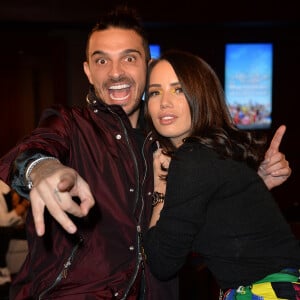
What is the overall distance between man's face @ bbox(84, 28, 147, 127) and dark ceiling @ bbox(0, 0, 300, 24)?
296cm

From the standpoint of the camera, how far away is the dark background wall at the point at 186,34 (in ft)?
14.8

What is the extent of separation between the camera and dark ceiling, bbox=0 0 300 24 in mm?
4379

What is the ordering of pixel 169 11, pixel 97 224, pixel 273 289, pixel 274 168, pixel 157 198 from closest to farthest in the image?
pixel 273 289 < pixel 97 224 < pixel 157 198 < pixel 274 168 < pixel 169 11

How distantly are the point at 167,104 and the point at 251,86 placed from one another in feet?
13.5

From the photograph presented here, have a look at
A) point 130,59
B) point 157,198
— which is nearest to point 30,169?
point 157,198

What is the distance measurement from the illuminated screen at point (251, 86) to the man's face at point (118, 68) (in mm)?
3806

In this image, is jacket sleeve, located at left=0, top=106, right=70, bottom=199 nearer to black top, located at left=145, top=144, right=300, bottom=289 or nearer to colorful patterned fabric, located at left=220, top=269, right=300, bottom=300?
black top, located at left=145, top=144, right=300, bottom=289

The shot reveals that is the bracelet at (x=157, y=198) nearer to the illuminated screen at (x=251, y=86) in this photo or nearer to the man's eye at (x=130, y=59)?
the man's eye at (x=130, y=59)

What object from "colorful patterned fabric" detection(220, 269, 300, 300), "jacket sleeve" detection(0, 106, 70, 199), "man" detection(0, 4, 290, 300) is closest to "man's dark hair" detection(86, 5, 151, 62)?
"man" detection(0, 4, 290, 300)

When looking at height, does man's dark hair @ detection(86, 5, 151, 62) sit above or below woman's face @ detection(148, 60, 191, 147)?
above

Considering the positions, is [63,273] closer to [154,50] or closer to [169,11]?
[169,11]

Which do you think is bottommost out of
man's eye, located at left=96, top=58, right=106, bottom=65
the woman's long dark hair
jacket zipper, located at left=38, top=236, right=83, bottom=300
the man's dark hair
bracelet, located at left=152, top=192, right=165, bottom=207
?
jacket zipper, located at left=38, top=236, right=83, bottom=300

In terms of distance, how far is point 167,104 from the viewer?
1523 mm

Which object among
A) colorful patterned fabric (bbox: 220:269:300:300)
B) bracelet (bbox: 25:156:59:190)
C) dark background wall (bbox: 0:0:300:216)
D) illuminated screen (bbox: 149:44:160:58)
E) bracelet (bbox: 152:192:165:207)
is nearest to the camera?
bracelet (bbox: 25:156:59:190)
